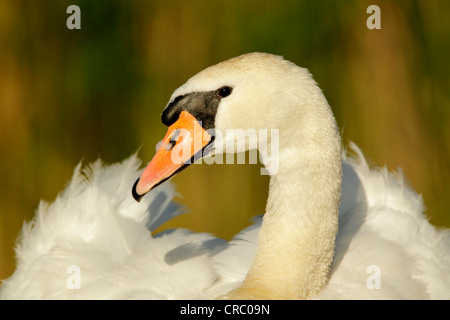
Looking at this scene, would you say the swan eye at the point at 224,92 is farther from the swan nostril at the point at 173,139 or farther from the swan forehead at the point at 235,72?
the swan nostril at the point at 173,139


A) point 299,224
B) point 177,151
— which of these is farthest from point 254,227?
point 177,151

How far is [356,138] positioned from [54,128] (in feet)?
4.88

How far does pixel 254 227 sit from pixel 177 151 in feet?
2.48

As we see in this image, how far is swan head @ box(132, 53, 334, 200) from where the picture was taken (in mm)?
1950

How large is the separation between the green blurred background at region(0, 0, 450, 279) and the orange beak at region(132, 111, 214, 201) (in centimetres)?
133

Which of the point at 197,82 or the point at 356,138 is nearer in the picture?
the point at 197,82

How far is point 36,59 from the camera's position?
3346mm

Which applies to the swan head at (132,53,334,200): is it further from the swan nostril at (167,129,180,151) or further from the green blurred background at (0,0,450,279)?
the green blurred background at (0,0,450,279)

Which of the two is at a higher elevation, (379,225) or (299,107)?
(299,107)

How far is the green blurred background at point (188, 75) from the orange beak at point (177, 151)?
4.38 ft

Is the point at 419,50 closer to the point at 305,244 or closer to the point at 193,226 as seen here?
the point at 193,226

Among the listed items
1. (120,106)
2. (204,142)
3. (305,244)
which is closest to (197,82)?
(204,142)

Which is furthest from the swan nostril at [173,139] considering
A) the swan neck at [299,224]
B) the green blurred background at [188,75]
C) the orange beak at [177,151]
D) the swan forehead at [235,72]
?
the green blurred background at [188,75]

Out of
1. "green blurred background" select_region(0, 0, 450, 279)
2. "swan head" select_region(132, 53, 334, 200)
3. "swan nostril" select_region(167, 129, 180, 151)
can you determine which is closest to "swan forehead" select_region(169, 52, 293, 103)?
"swan head" select_region(132, 53, 334, 200)
